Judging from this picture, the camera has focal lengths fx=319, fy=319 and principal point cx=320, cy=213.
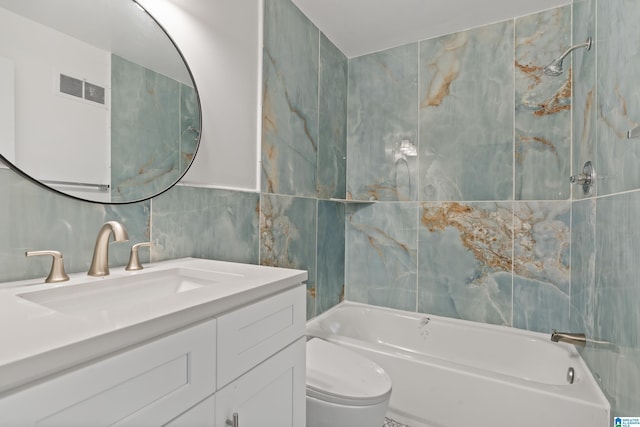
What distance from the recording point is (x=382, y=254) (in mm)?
2518

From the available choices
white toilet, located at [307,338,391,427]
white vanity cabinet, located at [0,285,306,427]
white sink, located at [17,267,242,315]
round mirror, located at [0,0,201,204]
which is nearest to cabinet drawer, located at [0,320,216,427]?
white vanity cabinet, located at [0,285,306,427]

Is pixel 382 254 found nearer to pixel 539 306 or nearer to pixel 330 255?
pixel 330 255

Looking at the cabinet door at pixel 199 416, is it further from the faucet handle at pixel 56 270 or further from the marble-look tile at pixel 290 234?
the marble-look tile at pixel 290 234

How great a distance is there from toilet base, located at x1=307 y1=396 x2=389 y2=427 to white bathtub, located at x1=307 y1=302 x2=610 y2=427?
45 cm

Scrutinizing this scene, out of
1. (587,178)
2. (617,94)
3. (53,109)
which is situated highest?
(617,94)

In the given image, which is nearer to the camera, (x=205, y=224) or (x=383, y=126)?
(x=205, y=224)

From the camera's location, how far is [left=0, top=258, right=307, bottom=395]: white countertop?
1.44 feet

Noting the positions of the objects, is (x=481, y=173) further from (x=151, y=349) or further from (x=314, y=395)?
(x=151, y=349)

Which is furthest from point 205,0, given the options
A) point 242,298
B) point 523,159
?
point 523,159

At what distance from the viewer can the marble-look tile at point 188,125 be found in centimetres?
127

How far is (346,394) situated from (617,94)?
5.11 ft

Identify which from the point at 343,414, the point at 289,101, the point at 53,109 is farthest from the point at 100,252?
the point at 289,101

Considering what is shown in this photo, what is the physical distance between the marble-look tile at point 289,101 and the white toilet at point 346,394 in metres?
0.96

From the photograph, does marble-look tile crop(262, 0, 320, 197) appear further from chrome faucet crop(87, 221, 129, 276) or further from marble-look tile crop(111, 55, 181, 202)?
chrome faucet crop(87, 221, 129, 276)
